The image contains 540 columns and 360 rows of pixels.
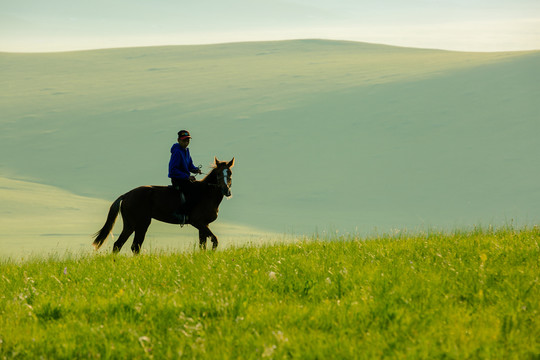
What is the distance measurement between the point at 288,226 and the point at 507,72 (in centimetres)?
3720

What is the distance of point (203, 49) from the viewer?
364 ft

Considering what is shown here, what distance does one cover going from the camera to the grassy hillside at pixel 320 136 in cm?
4303

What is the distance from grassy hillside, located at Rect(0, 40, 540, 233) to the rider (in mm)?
18031

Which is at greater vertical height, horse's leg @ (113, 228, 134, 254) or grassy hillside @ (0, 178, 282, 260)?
horse's leg @ (113, 228, 134, 254)

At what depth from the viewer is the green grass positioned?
209 inches

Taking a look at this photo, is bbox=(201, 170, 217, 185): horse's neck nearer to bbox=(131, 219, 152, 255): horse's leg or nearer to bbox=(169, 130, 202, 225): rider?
bbox=(169, 130, 202, 225): rider

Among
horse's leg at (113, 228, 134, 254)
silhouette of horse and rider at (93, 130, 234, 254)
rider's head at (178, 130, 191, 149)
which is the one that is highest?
rider's head at (178, 130, 191, 149)

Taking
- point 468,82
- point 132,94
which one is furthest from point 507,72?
point 132,94

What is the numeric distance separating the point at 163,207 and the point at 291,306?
642 centimetres

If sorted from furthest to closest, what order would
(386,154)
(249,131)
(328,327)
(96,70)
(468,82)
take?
(96,70)
(468,82)
(249,131)
(386,154)
(328,327)

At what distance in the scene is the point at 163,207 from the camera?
12.1 meters

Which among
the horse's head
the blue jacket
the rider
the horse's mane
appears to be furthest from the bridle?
the blue jacket

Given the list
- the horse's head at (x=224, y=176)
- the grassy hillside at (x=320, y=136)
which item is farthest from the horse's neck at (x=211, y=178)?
the grassy hillside at (x=320, y=136)

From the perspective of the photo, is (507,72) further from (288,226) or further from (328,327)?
(328,327)
